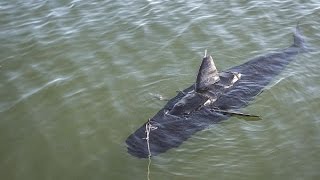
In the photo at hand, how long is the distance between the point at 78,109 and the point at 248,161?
147 inches

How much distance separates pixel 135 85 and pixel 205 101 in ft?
6.20

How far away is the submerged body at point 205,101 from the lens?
773 cm

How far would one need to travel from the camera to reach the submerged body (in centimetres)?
773

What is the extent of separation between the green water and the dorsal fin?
803mm

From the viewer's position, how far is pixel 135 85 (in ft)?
31.4

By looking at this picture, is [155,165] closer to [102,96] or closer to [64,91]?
[102,96]

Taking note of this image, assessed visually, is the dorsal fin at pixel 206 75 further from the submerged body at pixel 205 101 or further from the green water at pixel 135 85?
the green water at pixel 135 85

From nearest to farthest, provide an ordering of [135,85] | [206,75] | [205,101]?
[205,101]
[206,75]
[135,85]

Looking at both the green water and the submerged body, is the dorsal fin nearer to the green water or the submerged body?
the submerged body

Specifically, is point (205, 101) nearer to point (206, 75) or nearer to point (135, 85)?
point (206, 75)

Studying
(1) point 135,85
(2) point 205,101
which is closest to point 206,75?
(2) point 205,101

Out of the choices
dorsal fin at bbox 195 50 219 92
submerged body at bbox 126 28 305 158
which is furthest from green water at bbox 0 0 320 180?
dorsal fin at bbox 195 50 219 92

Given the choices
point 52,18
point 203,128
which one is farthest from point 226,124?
point 52,18

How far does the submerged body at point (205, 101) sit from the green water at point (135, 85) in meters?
0.19
